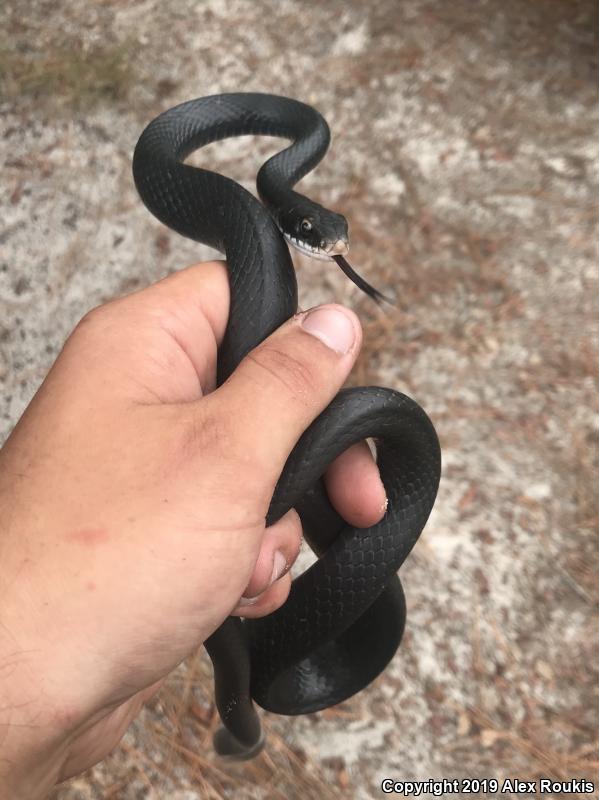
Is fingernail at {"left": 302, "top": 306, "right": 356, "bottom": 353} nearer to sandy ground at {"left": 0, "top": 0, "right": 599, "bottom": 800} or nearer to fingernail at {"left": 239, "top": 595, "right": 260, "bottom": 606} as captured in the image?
fingernail at {"left": 239, "top": 595, "right": 260, "bottom": 606}

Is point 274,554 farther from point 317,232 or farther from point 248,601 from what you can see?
point 317,232

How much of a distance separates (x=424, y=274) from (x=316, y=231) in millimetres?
2156

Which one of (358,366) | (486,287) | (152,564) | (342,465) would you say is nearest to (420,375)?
(358,366)

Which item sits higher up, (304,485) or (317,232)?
(317,232)

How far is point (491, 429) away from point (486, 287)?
38.0 inches

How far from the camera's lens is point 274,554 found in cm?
231

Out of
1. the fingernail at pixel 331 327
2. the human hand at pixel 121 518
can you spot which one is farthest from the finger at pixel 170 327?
the fingernail at pixel 331 327

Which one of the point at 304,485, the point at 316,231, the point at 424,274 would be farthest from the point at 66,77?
the point at 304,485

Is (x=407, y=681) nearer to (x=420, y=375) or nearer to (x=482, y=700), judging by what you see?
(x=482, y=700)

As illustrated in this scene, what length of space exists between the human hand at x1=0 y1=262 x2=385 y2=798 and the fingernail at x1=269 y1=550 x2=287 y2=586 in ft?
1.01

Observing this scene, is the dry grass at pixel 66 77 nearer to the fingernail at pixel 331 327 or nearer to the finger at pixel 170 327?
the finger at pixel 170 327

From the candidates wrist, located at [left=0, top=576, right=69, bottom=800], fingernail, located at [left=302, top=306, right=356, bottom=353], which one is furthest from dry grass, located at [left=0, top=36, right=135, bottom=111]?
wrist, located at [left=0, top=576, right=69, bottom=800]

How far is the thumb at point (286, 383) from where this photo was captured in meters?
1.86

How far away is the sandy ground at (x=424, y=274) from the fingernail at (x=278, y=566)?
51.0 inches
